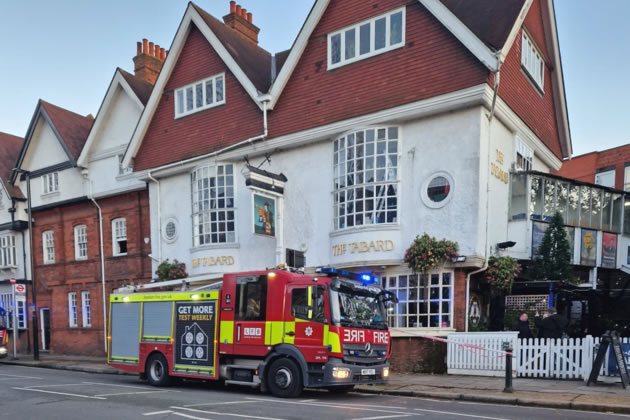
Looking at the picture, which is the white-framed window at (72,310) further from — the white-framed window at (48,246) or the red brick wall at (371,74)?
the red brick wall at (371,74)

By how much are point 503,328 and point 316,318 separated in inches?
260

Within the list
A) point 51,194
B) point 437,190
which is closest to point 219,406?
point 437,190

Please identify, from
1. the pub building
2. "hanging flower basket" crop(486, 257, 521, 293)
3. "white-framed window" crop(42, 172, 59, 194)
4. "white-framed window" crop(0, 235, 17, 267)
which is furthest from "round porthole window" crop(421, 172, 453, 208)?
"white-framed window" crop(0, 235, 17, 267)

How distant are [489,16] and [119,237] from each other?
56.0 ft

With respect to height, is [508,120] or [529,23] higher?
[529,23]

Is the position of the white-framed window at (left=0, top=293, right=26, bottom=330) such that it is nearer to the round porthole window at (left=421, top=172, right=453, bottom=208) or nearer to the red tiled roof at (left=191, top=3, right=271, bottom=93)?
the red tiled roof at (left=191, top=3, right=271, bottom=93)

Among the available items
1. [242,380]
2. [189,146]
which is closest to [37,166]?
[189,146]

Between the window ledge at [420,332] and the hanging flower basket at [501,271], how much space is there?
69.0 inches

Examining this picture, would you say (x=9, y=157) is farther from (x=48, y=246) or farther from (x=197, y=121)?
(x=197, y=121)

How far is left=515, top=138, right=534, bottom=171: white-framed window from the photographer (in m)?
15.8

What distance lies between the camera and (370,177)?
14.6 metres

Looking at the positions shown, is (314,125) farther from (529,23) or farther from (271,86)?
(529,23)

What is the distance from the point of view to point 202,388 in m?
12.1

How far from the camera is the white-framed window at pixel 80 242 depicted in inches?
927
